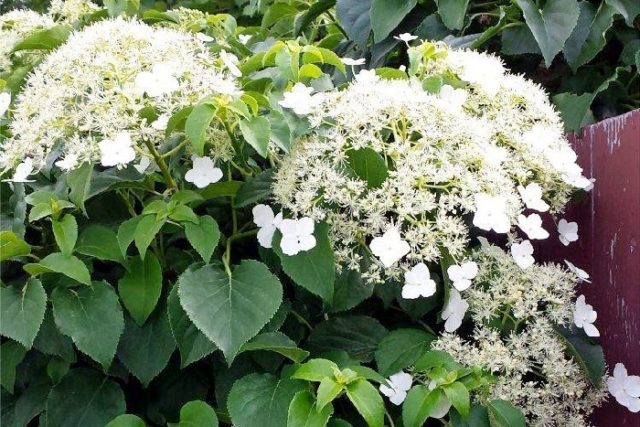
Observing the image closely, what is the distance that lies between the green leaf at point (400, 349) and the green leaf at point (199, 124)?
39cm

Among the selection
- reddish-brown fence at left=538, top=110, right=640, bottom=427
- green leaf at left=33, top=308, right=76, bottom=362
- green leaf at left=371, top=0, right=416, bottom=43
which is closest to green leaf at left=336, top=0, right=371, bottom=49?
green leaf at left=371, top=0, right=416, bottom=43

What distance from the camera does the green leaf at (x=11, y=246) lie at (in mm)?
1074

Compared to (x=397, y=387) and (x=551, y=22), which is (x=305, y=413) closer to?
(x=397, y=387)

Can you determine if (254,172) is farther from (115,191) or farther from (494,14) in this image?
(494,14)

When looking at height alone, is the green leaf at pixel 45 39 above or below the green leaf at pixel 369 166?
below

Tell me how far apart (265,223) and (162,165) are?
0.18 meters

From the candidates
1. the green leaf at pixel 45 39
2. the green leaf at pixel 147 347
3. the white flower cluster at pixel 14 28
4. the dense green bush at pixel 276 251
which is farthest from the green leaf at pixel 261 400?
the white flower cluster at pixel 14 28

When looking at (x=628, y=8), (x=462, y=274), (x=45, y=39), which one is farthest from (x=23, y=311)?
(x=628, y=8)

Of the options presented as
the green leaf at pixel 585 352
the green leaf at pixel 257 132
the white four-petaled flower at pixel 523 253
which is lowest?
the green leaf at pixel 585 352

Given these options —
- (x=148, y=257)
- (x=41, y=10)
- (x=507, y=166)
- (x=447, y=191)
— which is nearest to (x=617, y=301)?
(x=507, y=166)

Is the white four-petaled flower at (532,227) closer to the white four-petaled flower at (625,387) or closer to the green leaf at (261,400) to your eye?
the white four-petaled flower at (625,387)

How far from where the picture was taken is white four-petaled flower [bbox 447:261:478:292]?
1108 millimetres

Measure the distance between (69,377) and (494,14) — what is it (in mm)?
1180

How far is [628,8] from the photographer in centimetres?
168
